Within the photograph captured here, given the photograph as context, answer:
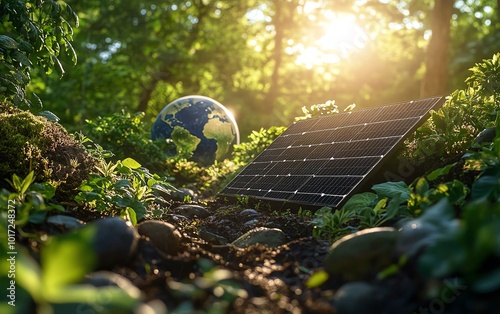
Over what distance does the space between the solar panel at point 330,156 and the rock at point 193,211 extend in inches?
29.8

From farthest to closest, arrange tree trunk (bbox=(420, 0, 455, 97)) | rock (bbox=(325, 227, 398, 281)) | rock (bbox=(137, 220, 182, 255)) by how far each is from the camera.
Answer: tree trunk (bbox=(420, 0, 455, 97)) < rock (bbox=(137, 220, 182, 255)) < rock (bbox=(325, 227, 398, 281))

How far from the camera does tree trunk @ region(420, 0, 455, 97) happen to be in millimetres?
16688

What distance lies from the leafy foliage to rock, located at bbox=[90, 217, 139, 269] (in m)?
3.78

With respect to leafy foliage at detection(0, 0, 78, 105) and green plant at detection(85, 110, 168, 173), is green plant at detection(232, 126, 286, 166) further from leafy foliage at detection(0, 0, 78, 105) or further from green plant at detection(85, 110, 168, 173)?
leafy foliage at detection(0, 0, 78, 105)

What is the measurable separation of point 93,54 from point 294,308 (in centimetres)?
2468

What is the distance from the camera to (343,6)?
83.3ft

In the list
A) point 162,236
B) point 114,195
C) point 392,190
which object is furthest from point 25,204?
point 392,190

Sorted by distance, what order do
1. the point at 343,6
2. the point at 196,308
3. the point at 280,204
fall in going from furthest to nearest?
the point at 343,6 → the point at 280,204 → the point at 196,308

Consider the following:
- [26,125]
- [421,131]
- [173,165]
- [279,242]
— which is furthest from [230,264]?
[173,165]

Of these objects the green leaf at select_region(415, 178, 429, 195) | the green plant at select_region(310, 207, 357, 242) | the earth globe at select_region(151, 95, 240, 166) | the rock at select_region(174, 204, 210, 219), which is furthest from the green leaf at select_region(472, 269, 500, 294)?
the earth globe at select_region(151, 95, 240, 166)

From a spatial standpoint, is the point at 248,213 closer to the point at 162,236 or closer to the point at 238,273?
the point at 162,236

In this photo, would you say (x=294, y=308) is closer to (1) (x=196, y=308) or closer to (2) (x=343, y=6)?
(1) (x=196, y=308)

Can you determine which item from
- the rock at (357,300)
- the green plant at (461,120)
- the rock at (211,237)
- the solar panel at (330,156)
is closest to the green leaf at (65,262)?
the rock at (357,300)

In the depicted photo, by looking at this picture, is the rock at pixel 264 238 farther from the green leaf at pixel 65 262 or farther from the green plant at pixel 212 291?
the green leaf at pixel 65 262
